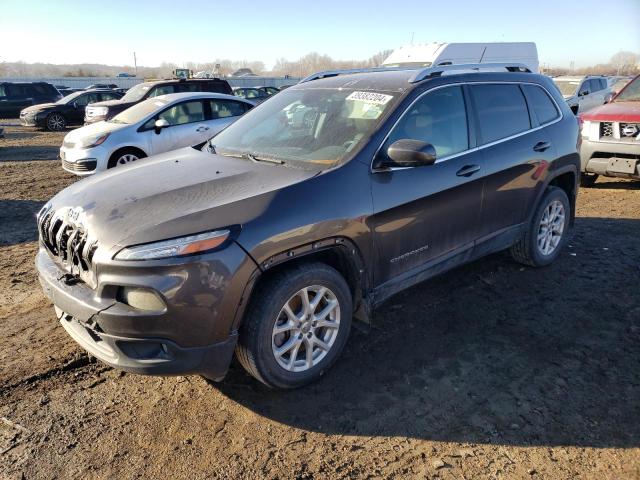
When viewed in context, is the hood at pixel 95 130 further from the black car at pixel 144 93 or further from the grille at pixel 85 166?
the black car at pixel 144 93

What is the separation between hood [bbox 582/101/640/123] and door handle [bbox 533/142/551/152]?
3.90 m

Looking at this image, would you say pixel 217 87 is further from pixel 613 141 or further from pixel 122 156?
pixel 613 141

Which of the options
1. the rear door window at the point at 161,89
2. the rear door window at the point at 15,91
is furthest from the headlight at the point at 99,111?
the rear door window at the point at 15,91

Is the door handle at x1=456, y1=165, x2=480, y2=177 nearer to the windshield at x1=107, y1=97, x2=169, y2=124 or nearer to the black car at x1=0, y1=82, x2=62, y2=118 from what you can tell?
the windshield at x1=107, y1=97, x2=169, y2=124

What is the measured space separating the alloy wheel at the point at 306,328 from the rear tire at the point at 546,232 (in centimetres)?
240

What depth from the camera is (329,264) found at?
3086mm

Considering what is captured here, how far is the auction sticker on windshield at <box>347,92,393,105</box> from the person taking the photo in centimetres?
336

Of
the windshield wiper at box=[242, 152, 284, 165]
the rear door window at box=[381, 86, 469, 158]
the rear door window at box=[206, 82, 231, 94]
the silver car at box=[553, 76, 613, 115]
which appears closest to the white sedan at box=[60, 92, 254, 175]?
the rear door window at box=[206, 82, 231, 94]

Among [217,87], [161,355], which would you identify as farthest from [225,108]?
[161,355]

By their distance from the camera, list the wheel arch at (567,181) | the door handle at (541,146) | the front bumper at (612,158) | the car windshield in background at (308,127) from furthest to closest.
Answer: the front bumper at (612,158) → the wheel arch at (567,181) → the door handle at (541,146) → the car windshield in background at (308,127)

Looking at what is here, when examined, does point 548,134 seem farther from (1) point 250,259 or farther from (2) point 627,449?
(1) point 250,259

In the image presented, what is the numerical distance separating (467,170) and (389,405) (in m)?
1.84

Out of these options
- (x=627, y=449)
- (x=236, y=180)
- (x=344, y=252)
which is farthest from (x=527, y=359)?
(x=236, y=180)

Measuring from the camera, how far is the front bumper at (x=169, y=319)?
2361 millimetres
